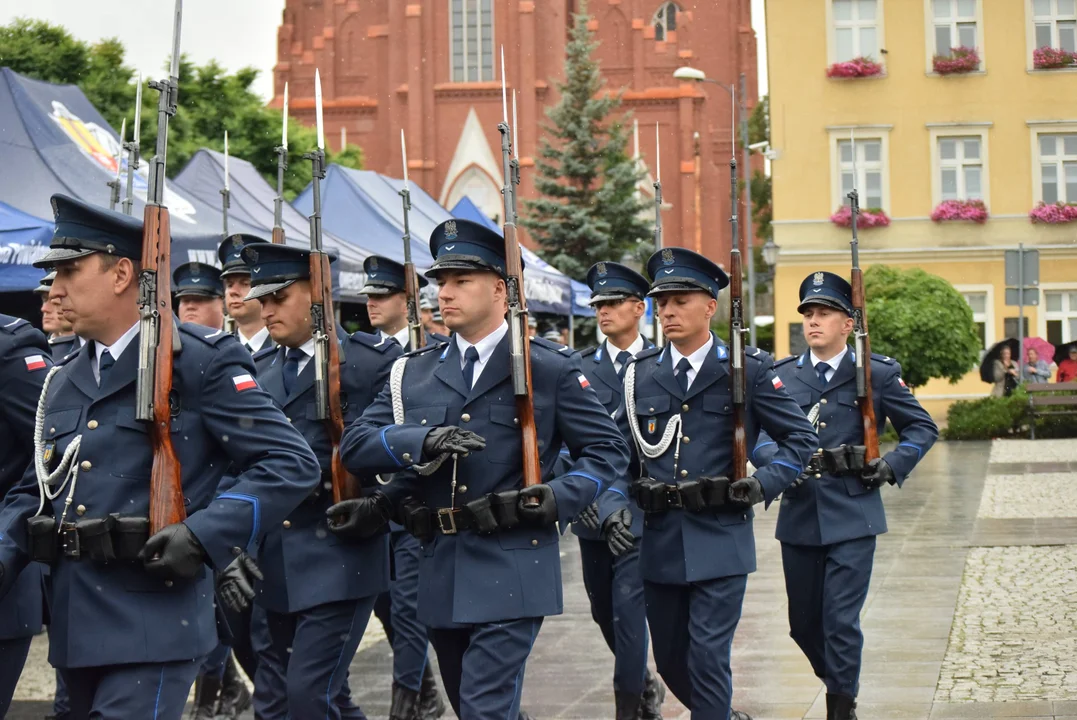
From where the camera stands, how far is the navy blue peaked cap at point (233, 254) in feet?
26.9

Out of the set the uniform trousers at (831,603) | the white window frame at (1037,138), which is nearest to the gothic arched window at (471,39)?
the white window frame at (1037,138)

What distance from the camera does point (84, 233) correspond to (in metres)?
4.67

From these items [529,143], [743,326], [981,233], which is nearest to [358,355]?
[743,326]

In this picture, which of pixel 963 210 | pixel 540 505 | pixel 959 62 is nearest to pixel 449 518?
pixel 540 505

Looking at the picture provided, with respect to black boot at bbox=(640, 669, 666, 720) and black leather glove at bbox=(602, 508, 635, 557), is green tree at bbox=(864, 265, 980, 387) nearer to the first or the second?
black boot at bbox=(640, 669, 666, 720)

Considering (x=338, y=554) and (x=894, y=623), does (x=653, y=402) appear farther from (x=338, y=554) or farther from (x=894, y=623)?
(x=894, y=623)

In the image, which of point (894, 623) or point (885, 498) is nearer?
point (894, 623)

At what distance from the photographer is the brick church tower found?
5900cm

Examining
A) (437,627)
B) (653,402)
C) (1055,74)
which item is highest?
(1055,74)

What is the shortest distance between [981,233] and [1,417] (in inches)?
1336

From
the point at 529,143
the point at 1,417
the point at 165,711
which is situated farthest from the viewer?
the point at 529,143

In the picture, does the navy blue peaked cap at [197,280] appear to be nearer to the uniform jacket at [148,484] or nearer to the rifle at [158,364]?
the uniform jacket at [148,484]

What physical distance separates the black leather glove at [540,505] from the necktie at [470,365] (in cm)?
56

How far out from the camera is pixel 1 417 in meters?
5.43
